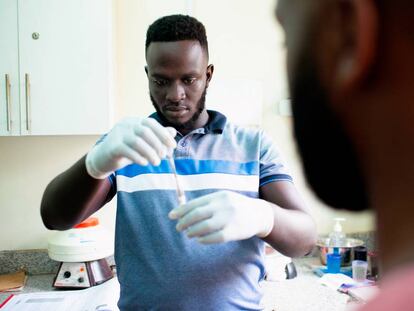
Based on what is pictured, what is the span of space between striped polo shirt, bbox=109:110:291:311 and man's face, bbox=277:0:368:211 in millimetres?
643

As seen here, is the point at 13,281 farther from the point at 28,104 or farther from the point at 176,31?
the point at 176,31

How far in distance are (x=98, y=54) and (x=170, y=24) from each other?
635 mm

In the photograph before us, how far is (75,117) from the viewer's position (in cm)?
168

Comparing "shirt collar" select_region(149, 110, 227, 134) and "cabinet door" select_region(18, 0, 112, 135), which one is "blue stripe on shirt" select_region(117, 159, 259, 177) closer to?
"shirt collar" select_region(149, 110, 227, 134)

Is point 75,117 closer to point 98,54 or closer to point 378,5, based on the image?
point 98,54

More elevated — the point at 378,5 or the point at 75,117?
the point at 378,5

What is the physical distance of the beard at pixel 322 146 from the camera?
1.22 ft

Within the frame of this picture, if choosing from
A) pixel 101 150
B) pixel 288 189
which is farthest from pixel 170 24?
pixel 288 189

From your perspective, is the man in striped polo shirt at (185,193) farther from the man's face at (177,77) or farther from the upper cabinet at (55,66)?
the upper cabinet at (55,66)

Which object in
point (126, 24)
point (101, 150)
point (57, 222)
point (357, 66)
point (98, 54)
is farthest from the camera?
point (126, 24)

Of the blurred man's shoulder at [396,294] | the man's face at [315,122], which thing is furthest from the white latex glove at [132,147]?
the blurred man's shoulder at [396,294]

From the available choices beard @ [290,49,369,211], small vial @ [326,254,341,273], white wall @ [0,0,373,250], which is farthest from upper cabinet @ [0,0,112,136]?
beard @ [290,49,369,211]

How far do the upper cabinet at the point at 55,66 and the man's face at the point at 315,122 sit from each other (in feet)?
4.52

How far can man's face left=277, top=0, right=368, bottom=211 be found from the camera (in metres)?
0.36
